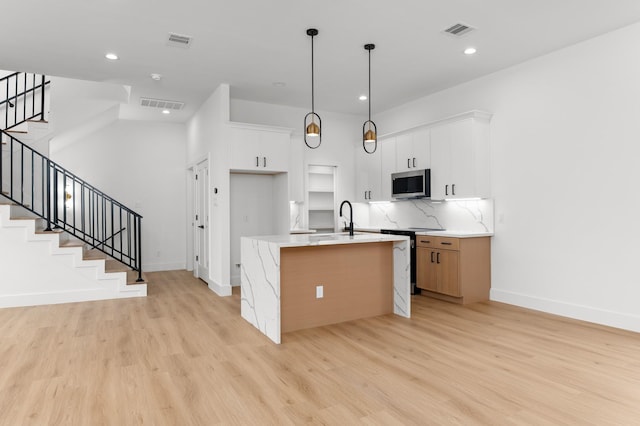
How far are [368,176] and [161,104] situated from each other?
3863mm

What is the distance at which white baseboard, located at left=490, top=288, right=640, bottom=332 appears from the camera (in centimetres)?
402

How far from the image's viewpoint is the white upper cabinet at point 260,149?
5945 mm

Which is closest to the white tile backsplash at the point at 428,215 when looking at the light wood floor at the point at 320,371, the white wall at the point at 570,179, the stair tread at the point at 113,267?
the white wall at the point at 570,179

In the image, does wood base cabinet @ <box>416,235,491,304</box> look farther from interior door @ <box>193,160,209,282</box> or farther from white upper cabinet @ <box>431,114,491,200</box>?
interior door @ <box>193,160,209,282</box>

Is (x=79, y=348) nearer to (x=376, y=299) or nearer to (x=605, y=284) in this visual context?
(x=376, y=299)

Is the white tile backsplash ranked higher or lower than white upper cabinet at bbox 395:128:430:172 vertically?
lower

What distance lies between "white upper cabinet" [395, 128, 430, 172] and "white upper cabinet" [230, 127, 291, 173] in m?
1.84

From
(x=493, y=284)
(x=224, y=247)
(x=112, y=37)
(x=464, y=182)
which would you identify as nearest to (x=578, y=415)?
(x=493, y=284)

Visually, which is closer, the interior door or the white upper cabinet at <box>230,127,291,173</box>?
the white upper cabinet at <box>230,127,291,173</box>

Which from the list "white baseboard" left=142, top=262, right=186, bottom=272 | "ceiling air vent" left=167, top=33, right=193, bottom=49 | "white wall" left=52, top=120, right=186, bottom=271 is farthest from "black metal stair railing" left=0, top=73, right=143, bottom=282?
"ceiling air vent" left=167, top=33, right=193, bottom=49

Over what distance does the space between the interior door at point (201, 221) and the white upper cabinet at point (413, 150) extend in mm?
3253

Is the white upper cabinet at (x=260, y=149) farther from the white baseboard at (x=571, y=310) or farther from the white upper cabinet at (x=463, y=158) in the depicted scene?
the white baseboard at (x=571, y=310)

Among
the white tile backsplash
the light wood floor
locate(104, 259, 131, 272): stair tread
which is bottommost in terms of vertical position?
the light wood floor

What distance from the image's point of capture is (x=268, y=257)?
3893 millimetres
